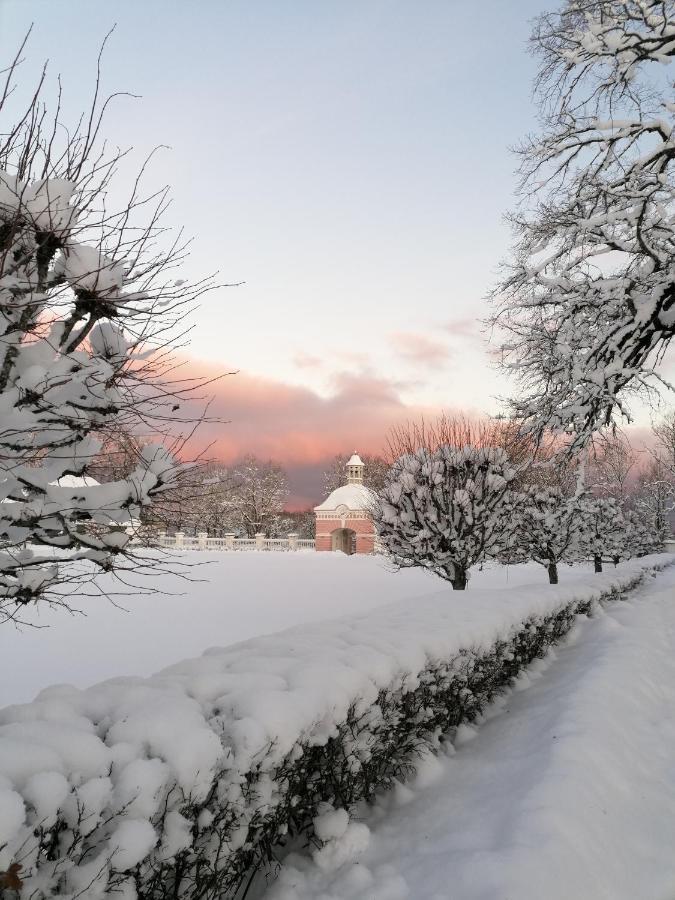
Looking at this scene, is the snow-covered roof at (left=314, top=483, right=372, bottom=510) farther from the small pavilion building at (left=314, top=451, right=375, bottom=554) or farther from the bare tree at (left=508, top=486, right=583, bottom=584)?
the bare tree at (left=508, top=486, right=583, bottom=584)

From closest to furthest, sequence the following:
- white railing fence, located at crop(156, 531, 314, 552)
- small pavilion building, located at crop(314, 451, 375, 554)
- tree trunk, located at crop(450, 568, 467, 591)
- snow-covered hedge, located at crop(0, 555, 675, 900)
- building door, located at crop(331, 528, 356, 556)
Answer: snow-covered hedge, located at crop(0, 555, 675, 900), tree trunk, located at crop(450, 568, 467, 591), white railing fence, located at crop(156, 531, 314, 552), small pavilion building, located at crop(314, 451, 375, 554), building door, located at crop(331, 528, 356, 556)

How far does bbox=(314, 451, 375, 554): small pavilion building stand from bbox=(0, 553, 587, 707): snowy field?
51.1ft

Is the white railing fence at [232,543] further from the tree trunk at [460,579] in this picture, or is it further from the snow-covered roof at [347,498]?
the tree trunk at [460,579]

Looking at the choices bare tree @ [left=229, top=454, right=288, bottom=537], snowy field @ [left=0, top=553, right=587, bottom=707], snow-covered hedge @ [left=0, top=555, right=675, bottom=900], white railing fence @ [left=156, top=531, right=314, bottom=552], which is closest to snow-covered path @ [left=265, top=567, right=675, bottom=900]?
snow-covered hedge @ [left=0, top=555, right=675, bottom=900]

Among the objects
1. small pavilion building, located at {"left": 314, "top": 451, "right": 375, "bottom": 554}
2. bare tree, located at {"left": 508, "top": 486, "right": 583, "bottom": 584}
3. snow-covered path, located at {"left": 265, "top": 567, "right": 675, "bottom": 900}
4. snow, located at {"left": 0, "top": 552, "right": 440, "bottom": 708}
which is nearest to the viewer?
snow-covered path, located at {"left": 265, "top": 567, "right": 675, "bottom": 900}

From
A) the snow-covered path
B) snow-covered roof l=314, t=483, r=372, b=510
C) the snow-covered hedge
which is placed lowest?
the snow-covered path

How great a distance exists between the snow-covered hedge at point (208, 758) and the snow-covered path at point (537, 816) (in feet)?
0.94

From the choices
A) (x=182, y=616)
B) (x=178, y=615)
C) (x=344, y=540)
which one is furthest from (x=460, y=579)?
(x=344, y=540)

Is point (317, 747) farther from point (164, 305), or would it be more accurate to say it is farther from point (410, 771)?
point (164, 305)

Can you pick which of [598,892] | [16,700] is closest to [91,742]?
[598,892]

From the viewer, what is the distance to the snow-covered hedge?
175 cm

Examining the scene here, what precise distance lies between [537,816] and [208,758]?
6.66 ft

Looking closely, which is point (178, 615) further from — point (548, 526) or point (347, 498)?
point (347, 498)

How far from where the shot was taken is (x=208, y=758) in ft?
6.84
